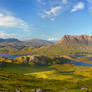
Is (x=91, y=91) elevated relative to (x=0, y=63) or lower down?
elevated

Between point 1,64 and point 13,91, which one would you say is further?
point 1,64

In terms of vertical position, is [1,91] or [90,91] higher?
[1,91]

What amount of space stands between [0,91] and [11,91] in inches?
87.0

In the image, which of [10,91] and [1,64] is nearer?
[10,91]

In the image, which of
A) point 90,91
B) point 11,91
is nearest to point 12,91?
point 11,91

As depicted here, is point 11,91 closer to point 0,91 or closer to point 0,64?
point 0,91

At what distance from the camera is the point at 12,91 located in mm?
20656

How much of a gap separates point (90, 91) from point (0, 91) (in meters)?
18.7

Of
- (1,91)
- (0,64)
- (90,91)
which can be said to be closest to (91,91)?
(90,91)

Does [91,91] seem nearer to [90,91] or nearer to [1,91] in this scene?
[90,91]

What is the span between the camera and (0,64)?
631ft

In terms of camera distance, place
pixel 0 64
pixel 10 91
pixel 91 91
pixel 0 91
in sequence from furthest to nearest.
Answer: pixel 0 64 → pixel 91 91 → pixel 10 91 → pixel 0 91

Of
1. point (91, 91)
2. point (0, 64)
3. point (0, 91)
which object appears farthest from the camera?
point (0, 64)

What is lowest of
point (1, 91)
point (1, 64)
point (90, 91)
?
point (1, 64)
